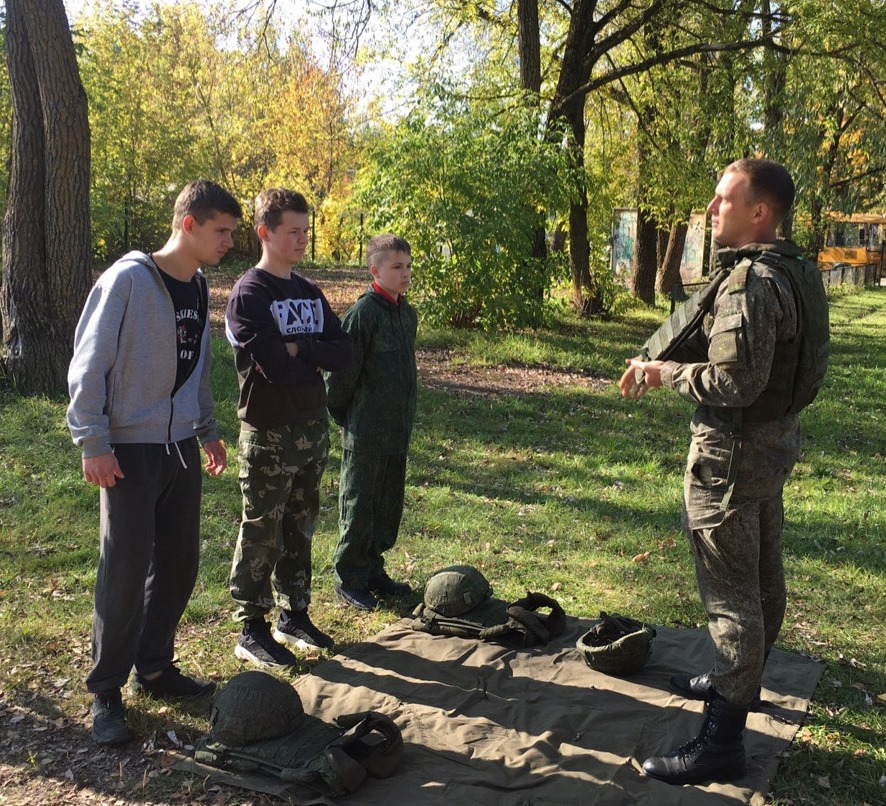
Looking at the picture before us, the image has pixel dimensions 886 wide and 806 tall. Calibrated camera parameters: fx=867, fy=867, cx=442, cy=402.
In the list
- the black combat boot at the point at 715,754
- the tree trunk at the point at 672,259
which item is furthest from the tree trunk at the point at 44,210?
the tree trunk at the point at 672,259

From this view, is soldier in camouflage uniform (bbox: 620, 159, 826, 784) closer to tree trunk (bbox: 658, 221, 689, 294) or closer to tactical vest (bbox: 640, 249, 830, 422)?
tactical vest (bbox: 640, 249, 830, 422)

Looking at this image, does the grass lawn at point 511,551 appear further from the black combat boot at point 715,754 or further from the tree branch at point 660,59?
the tree branch at point 660,59

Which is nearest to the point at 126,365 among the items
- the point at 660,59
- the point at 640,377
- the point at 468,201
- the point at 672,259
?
the point at 640,377

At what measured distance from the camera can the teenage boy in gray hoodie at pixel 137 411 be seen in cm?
363

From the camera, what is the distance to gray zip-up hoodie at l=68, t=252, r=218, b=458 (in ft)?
11.8

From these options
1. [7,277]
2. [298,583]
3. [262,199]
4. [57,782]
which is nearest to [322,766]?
[57,782]

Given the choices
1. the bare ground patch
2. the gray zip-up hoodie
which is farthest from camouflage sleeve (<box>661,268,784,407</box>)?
the bare ground patch

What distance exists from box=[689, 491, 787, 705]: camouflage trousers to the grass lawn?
1.72 ft

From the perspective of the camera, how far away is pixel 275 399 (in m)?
4.35

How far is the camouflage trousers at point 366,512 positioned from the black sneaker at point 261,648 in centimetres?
76

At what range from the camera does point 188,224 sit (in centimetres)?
381

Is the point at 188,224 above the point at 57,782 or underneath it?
above

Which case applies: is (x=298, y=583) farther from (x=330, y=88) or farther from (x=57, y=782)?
(x=330, y=88)

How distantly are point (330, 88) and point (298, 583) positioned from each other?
29.6m
